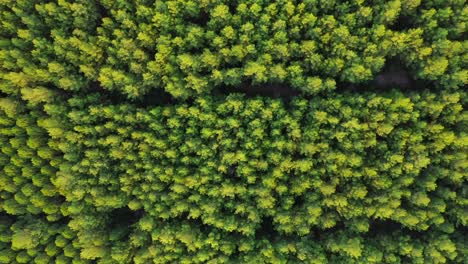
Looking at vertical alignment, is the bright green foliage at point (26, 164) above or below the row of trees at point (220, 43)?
below

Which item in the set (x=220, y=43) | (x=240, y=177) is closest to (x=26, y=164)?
(x=240, y=177)

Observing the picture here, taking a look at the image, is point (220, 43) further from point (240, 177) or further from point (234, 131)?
point (240, 177)

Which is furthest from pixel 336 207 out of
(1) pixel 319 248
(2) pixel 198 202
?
(2) pixel 198 202

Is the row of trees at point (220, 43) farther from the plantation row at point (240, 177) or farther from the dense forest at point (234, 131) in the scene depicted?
the plantation row at point (240, 177)

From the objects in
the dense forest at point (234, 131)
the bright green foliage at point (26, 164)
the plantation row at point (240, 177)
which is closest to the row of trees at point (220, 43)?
the dense forest at point (234, 131)

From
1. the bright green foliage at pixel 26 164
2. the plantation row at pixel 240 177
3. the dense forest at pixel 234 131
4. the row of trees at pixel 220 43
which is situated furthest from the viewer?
the bright green foliage at pixel 26 164

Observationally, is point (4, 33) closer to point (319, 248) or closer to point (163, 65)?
point (163, 65)
